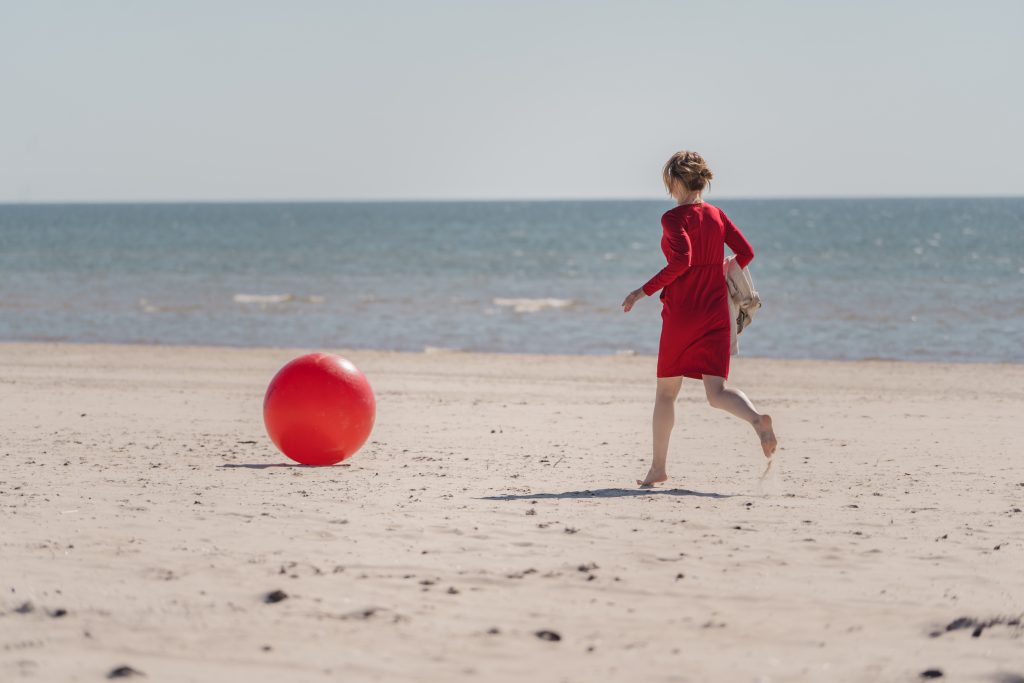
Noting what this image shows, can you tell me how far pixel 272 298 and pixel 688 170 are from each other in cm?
2382

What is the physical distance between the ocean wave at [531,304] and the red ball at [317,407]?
60.7 ft

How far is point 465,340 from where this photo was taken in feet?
65.9

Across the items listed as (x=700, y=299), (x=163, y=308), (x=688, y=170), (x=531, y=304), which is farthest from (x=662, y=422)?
(x=163, y=308)

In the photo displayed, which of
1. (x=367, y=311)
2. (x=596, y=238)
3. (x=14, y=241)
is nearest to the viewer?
(x=367, y=311)

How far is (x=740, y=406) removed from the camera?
20.7 ft

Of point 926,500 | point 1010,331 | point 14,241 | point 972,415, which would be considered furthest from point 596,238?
point 926,500

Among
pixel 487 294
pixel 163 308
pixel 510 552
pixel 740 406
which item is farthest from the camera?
pixel 487 294

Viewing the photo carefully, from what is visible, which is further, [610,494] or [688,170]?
[610,494]

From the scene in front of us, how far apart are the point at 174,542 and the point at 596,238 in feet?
204

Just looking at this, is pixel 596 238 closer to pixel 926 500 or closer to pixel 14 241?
pixel 14 241

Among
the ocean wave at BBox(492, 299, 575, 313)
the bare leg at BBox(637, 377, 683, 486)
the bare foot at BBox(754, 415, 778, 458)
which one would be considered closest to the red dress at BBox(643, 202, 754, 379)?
the bare leg at BBox(637, 377, 683, 486)

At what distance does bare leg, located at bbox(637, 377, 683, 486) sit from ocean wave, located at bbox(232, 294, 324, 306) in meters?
21.9

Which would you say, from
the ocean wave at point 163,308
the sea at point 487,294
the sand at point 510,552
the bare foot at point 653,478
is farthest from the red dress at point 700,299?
the ocean wave at point 163,308

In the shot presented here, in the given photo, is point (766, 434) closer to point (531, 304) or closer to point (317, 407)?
point (317, 407)
